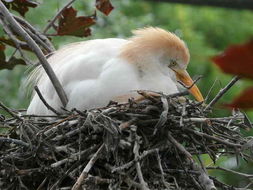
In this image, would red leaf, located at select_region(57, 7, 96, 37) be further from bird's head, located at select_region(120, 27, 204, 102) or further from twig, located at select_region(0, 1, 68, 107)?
twig, located at select_region(0, 1, 68, 107)

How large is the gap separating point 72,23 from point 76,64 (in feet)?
0.62

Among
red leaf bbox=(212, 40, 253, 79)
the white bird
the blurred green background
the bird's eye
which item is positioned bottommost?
the blurred green background

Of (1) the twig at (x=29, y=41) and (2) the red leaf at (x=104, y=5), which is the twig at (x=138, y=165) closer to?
(1) the twig at (x=29, y=41)

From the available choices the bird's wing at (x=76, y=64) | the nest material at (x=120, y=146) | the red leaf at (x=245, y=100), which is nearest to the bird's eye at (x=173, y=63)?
the bird's wing at (x=76, y=64)

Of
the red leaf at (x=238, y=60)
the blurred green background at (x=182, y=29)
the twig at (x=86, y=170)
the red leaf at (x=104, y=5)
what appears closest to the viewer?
the red leaf at (x=238, y=60)

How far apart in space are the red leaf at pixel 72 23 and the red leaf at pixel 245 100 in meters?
1.75

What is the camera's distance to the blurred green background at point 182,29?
13.5 feet

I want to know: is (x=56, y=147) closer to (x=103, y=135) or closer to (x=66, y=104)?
(x=103, y=135)

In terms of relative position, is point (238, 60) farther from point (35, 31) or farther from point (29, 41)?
point (35, 31)

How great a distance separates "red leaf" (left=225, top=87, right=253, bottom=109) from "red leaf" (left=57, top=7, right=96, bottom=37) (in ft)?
5.74

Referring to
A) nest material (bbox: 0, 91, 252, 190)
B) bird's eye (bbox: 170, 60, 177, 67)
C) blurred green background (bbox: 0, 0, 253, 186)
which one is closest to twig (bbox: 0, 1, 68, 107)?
nest material (bbox: 0, 91, 252, 190)

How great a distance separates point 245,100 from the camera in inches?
19.5

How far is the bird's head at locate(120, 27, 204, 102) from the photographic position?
219 cm

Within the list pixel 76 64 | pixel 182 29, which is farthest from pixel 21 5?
pixel 182 29
